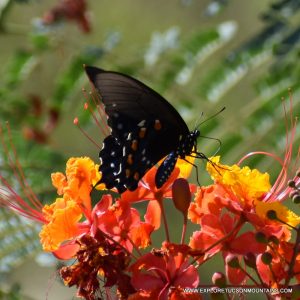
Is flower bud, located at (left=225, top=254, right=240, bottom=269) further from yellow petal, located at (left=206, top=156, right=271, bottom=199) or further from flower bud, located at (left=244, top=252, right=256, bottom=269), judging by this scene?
yellow petal, located at (left=206, top=156, right=271, bottom=199)

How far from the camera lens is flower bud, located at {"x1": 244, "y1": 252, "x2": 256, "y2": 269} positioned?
5.02 ft

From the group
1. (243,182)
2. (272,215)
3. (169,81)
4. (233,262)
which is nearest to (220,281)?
(233,262)

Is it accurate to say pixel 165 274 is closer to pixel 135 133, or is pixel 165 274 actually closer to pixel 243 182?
pixel 243 182

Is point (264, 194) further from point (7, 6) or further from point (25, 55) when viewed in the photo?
point (25, 55)

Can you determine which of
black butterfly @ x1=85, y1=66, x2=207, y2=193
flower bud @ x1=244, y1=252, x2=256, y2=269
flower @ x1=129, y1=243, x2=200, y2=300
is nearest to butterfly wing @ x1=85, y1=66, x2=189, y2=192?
black butterfly @ x1=85, y1=66, x2=207, y2=193

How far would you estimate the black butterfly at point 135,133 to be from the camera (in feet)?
6.00

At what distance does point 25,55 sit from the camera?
11.4 feet

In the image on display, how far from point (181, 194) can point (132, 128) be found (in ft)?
1.32

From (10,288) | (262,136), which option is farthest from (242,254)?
(262,136)

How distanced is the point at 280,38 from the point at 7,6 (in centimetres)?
126

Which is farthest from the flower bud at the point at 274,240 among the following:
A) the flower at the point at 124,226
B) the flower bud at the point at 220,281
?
the flower at the point at 124,226

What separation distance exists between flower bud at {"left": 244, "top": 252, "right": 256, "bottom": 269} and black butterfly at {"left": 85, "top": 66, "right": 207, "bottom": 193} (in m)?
0.34

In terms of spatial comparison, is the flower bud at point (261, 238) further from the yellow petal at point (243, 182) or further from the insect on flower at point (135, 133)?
the insect on flower at point (135, 133)

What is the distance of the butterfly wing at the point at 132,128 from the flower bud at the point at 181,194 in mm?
141
